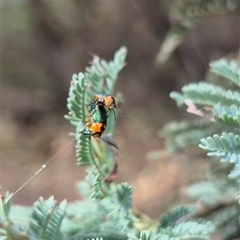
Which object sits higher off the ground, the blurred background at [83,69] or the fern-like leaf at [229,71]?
the blurred background at [83,69]

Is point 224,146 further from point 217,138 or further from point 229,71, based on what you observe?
point 229,71

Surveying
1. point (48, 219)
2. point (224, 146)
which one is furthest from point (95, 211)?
point (224, 146)

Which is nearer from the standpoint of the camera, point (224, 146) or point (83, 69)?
point (224, 146)

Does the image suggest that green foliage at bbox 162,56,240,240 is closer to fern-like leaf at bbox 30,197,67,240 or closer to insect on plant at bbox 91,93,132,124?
insect on plant at bbox 91,93,132,124

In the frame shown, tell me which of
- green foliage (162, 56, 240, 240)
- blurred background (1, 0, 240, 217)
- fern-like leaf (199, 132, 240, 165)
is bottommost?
fern-like leaf (199, 132, 240, 165)

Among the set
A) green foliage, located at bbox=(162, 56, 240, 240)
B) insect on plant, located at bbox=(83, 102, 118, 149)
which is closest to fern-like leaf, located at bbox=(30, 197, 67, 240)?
insect on plant, located at bbox=(83, 102, 118, 149)

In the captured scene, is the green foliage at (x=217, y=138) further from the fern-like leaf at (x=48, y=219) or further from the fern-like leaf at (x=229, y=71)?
the fern-like leaf at (x=48, y=219)

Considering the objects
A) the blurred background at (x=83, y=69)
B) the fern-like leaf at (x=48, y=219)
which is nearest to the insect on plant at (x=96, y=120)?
the fern-like leaf at (x=48, y=219)
